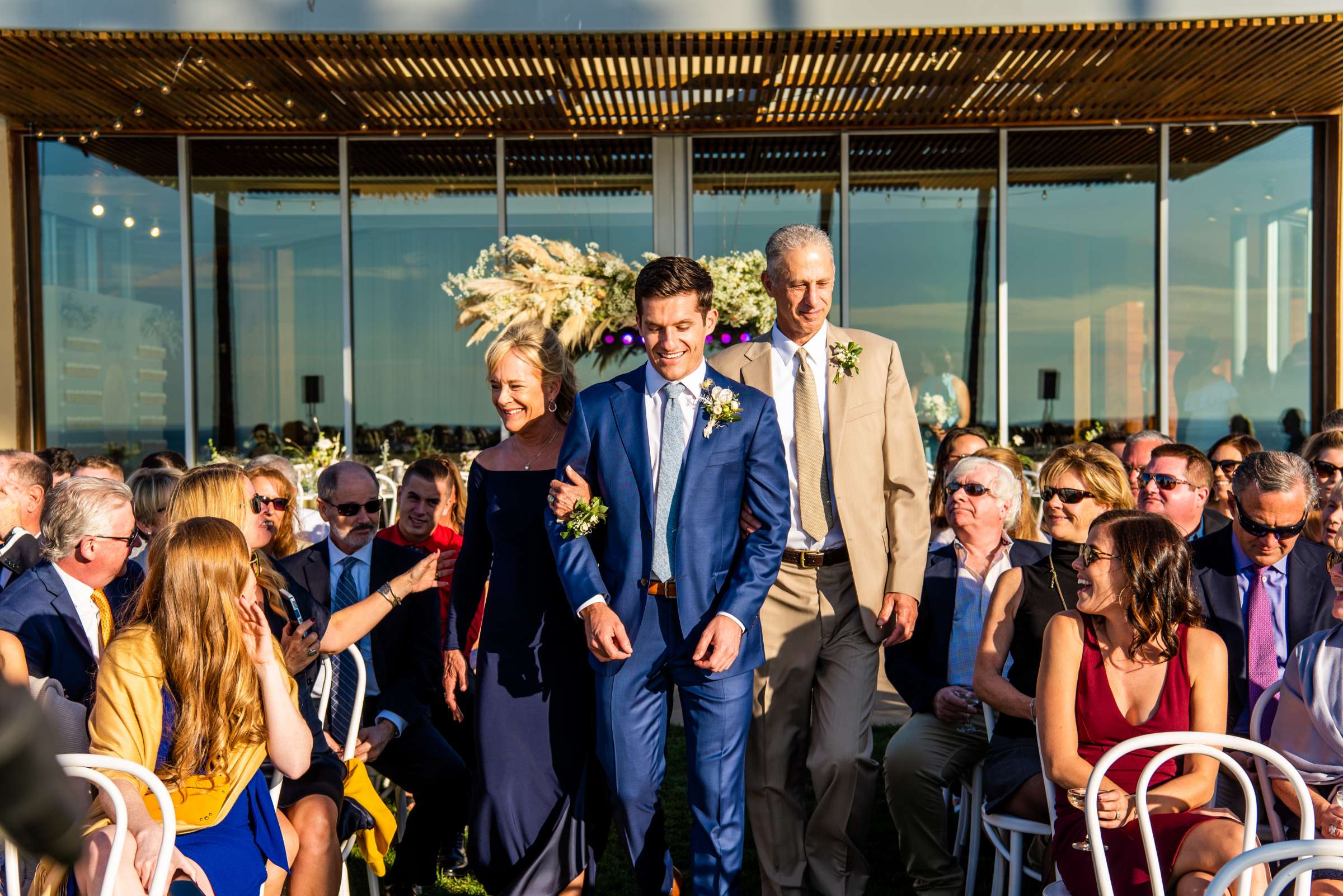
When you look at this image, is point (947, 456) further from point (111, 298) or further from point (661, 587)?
point (111, 298)

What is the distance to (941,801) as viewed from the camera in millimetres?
3699

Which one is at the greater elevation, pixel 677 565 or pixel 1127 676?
pixel 677 565

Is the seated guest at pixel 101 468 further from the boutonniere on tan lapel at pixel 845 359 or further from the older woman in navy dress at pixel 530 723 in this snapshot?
the boutonniere on tan lapel at pixel 845 359

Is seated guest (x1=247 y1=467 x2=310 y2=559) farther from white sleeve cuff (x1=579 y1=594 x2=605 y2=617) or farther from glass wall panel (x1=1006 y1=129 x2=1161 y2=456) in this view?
glass wall panel (x1=1006 y1=129 x2=1161 y2=456)

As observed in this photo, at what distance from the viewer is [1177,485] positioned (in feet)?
15.0

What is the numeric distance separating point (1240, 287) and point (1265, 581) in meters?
6.92

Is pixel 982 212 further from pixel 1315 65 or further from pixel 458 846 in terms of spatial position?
pixel 458 846

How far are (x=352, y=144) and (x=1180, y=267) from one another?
7.20 meters

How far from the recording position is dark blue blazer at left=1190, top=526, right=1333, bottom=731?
11.8 ft

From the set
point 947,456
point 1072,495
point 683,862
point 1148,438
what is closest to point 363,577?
point 683,862

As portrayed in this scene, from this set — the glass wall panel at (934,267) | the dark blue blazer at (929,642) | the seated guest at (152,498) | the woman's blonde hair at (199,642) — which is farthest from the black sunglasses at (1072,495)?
the glass wall panel at (934,267)

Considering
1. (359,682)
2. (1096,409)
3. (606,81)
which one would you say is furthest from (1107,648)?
(1096,409)

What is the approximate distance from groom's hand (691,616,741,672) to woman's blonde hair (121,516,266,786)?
3.80 feet

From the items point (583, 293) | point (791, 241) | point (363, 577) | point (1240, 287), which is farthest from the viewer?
point (1240, 287)
